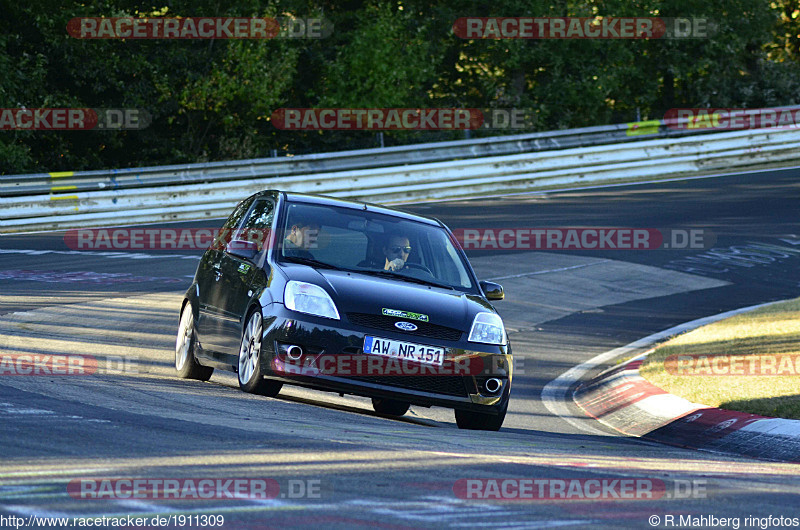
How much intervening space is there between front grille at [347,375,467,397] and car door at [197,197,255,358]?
1612 millimetres

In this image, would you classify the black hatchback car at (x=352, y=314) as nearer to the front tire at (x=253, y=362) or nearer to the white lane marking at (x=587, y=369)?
the front tire at (x=253, y=362)

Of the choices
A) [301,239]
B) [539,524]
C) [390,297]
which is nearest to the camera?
[539,524]

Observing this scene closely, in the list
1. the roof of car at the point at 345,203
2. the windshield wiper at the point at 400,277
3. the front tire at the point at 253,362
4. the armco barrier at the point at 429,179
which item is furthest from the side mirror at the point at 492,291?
the armco barrier at the point at 429,179

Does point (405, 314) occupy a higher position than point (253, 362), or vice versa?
point (405, 314)

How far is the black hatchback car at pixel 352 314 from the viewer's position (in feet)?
26.2

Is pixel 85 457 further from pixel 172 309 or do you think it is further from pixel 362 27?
pixel 362 27

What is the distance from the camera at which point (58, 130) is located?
94.5 ft

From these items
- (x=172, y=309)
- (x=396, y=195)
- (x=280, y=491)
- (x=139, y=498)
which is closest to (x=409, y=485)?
(x=280, y=491)

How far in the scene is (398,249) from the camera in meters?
9.12

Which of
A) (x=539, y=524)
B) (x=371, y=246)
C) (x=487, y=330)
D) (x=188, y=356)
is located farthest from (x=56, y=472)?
(x=188, y=356)

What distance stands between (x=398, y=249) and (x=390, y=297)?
966 millimetres

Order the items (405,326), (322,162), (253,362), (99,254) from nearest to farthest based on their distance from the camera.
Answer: (405,326) < (253,362) < (99,254) < (322,162)

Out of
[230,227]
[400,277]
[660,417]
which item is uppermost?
[230,227]

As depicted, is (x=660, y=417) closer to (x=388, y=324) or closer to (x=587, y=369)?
(x=388, y=324)
